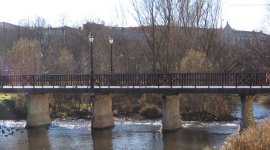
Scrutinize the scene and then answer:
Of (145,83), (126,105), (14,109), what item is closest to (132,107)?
(126,105)

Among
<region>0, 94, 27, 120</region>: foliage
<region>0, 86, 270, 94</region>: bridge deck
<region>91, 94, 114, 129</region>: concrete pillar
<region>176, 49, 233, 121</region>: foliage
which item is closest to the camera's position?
<region>0, 86, 270, 94</region>: bridge deck

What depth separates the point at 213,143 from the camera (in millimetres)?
25594

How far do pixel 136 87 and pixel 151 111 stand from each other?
25.5ft

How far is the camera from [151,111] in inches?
1496

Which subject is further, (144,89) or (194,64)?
(194,64)

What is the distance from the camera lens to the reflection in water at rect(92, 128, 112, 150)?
1008 inches

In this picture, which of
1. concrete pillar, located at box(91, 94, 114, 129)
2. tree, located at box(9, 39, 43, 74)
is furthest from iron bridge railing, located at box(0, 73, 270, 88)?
tree, located at box(9, 39, 43, 74)

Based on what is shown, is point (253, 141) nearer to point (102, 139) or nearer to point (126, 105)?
point (102, 139)

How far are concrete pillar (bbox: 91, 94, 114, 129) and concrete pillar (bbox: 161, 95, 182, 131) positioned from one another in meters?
4.05

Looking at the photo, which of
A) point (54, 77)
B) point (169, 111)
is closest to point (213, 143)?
point (169, 111)

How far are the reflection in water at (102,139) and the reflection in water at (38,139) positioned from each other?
266 cm

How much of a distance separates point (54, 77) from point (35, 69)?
13.8 meters

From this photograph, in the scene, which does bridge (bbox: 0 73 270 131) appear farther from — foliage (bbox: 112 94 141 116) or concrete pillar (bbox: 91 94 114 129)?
foliage (bbox: 112 94 141 116)

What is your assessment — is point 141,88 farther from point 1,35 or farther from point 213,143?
point 1,35
